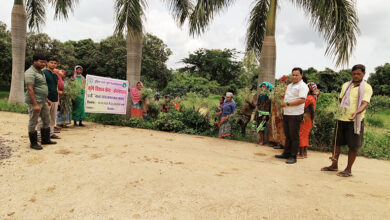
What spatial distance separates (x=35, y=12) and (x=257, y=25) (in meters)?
9.53

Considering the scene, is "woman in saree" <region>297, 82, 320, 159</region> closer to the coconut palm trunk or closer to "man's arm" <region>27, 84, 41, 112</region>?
the coconut palm trunk

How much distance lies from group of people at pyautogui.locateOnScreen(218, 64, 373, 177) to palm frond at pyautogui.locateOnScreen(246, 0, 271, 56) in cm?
232

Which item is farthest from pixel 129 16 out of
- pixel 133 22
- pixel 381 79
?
pixel 381 79

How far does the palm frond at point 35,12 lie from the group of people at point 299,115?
9555mm

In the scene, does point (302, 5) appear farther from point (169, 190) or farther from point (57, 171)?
point (57, 171)

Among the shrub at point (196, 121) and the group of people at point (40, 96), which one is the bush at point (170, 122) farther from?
the group of people at point (40, 96)

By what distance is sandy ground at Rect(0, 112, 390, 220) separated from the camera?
2.09m

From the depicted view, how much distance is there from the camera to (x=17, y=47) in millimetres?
9367

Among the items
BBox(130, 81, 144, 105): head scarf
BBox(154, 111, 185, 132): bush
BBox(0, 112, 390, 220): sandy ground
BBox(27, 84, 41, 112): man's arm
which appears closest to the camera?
BBox(0, 112, 390, 220): sandy ground

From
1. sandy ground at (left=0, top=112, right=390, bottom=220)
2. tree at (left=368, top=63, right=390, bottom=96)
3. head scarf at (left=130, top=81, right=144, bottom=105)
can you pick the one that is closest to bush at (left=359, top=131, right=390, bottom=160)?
sandy ground at (left=0, top=112, right=390, bottom=220)

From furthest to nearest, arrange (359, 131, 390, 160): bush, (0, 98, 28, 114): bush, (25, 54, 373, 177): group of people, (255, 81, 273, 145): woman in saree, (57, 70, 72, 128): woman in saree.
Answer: (0, 98, 28, 114): bush, (57, 70, 72, 128): woman in saree, (255, 81, 273, 145): woman in saree, (359, 131, 390, 160): bush, (25, 54, 373, 177): group of people

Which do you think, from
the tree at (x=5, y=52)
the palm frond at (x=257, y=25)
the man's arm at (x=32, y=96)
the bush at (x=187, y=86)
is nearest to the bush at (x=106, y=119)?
the man's arm at (x=32, y=96)

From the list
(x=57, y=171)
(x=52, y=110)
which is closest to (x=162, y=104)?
(x=52, y=110)

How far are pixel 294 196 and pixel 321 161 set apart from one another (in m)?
2.08
